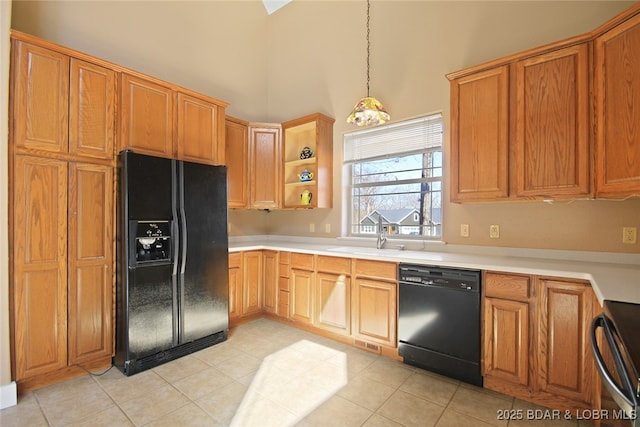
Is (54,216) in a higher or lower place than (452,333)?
higher

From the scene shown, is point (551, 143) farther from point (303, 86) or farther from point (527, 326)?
point (303, 86)

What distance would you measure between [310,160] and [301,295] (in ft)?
5.31

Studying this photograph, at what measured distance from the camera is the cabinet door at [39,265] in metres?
2.07

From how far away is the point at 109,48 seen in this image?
3.03 metres

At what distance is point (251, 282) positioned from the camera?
3592mm

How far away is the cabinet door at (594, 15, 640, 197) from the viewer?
171 cm

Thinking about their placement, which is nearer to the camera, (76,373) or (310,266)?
(76,373)

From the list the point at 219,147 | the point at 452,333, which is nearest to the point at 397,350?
the point at 452,333

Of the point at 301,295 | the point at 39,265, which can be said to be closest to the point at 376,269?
the point at 301,295

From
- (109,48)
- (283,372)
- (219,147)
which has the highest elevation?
(109,48)

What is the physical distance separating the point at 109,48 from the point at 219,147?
1395 millimetres

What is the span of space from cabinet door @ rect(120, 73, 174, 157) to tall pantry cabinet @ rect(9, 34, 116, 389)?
10cm

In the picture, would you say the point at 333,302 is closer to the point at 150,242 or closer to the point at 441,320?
the point at 441,320

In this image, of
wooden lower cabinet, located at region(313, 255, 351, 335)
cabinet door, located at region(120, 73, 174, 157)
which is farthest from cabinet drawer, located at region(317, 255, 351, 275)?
cabinet door, located at region(120, 73, 174, 157)
